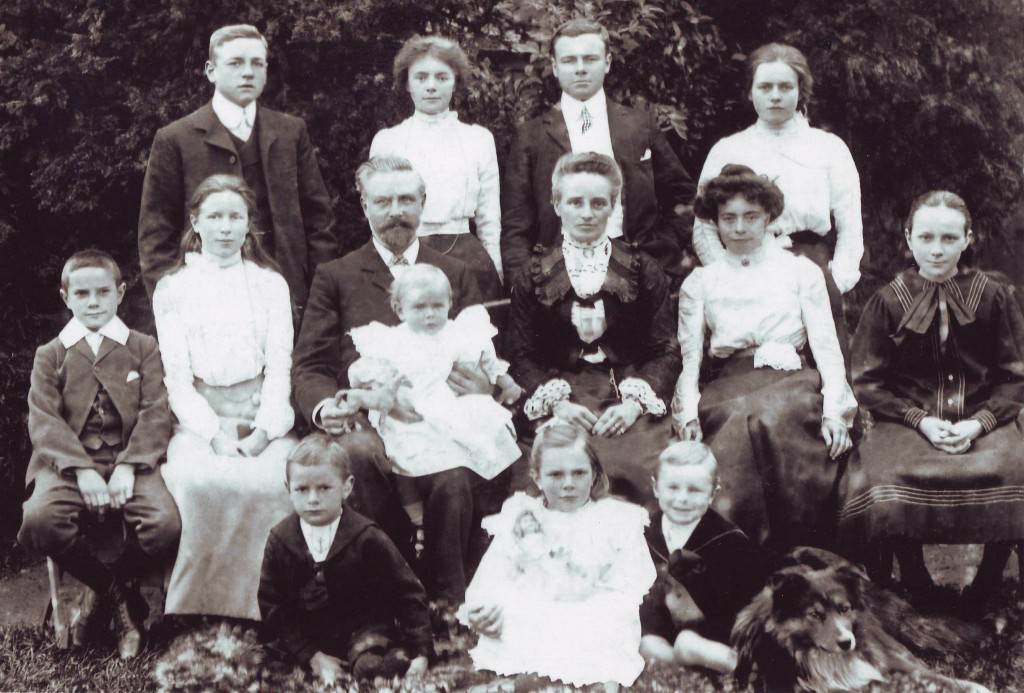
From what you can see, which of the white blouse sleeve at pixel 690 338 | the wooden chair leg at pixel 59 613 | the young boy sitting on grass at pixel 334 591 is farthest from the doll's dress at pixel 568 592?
the wooden chair leg at pixel 59 613

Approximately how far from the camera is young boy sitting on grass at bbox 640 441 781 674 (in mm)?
4098

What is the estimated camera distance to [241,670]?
4.17 metres

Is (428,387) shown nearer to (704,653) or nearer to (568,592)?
(568,592)

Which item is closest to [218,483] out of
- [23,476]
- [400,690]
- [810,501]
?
[400,690]

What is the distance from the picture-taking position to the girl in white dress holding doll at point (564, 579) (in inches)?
159

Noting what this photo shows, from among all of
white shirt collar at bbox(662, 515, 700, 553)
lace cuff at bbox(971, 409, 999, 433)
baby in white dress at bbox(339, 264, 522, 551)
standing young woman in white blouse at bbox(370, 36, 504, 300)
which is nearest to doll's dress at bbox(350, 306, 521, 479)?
baby in white dress at bbox(339, 264, 522, 551)

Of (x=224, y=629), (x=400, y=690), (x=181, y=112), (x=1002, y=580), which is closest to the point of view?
(x=400, y=690)

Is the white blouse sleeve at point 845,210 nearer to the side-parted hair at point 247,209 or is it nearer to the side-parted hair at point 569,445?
the side-parted hair at point 569,445

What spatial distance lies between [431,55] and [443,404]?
1.45m

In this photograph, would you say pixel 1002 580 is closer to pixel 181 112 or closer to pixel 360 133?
pixel 360 133

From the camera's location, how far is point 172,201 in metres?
4.88

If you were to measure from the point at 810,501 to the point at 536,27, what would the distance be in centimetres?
229

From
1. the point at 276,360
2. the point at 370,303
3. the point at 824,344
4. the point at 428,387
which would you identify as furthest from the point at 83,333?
the point at 824,344

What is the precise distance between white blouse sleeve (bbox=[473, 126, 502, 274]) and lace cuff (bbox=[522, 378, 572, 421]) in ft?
2.37
